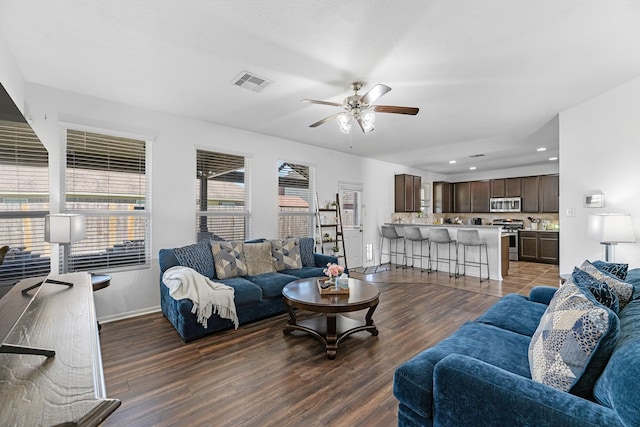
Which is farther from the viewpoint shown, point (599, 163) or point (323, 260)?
point (323, 260)

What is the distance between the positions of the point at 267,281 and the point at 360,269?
341cm

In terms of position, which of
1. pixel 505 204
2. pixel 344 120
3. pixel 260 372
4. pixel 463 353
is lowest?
pixel 260 372

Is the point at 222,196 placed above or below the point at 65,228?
above

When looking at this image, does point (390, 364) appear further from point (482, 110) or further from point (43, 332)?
point (482, 110)

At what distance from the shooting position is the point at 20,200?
1.07 m

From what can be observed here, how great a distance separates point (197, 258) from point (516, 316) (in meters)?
3.34

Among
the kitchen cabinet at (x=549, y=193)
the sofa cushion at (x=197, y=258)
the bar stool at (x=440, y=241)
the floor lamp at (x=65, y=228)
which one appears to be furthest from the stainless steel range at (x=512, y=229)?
the floor lamp at (x=65, y=228)

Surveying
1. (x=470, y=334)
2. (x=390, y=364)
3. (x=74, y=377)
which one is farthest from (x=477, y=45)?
(x=74, y=377)

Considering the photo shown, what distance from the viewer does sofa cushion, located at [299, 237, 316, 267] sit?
4.61 meters

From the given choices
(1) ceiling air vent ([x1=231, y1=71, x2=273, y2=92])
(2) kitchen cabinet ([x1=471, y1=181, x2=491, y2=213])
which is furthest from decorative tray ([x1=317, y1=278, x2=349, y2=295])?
(2) kitchen cabinet ([x1=471, y1=181, x2=491, y2=213])

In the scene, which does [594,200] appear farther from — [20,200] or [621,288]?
[20,200]

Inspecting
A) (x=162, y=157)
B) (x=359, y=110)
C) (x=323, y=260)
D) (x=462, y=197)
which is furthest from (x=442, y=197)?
(x=162, y=157)

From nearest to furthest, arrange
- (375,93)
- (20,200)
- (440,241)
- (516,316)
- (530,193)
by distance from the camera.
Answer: (20,200)
(516,316)
(375,93)
(440,241)
(530,193)

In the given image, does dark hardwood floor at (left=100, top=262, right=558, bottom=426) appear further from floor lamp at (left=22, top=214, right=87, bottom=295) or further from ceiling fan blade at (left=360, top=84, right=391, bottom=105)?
ceiling fan blade at (left=360, top=84, right=391, bottom=105)
